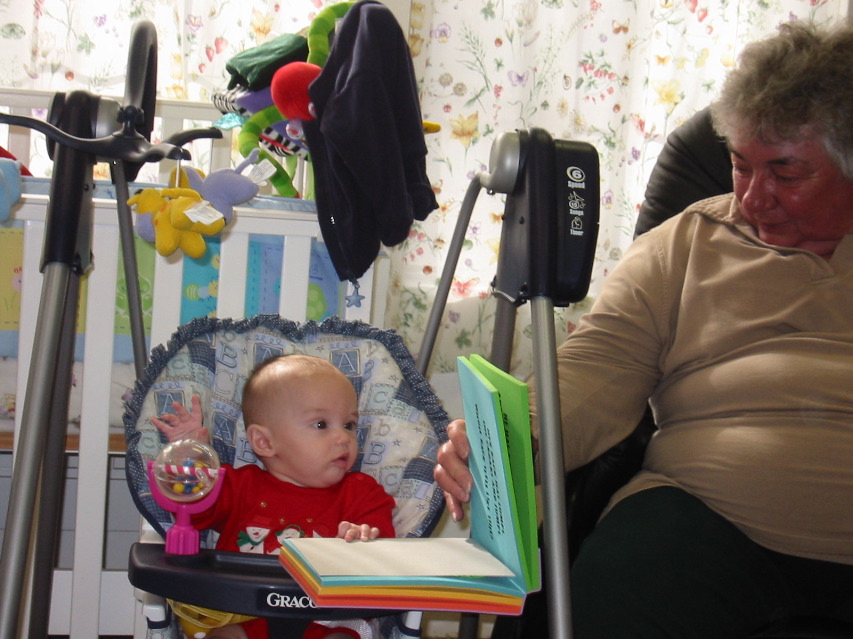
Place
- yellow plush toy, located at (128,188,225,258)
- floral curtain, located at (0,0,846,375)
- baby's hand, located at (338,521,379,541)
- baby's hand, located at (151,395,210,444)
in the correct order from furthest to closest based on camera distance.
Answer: floral curtain, located at (0,0,846,375)
yellow plush toy, located at (128,188,225,258)
baby's hand, located at (151,395,210,444)
baby's hand, located at (338,521,379,541)

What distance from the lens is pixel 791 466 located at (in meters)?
1.13

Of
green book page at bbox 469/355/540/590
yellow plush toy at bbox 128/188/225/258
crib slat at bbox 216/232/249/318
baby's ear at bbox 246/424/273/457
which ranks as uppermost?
yellow plush toy at bbox 128/188/225/258

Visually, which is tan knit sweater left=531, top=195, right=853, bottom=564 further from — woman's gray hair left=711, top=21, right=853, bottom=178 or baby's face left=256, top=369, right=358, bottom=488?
baby's face left=256, top=369, right=358, bottom=488

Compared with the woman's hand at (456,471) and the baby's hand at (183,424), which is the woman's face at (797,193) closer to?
the woman's hand at (456,471)

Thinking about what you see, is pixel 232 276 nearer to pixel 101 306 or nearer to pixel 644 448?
pixel 101 306

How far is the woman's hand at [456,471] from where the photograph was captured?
1.04m

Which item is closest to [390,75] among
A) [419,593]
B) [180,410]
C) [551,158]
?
[551,158]

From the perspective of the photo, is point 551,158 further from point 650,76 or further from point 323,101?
point 650,76

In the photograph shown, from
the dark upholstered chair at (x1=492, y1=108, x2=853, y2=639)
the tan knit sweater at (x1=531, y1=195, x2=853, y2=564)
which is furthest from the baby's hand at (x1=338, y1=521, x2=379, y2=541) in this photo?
the tan knit sweater at (x1=531, y1=195, x2=853, y2=564)

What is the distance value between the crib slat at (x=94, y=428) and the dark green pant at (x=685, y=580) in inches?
34.4

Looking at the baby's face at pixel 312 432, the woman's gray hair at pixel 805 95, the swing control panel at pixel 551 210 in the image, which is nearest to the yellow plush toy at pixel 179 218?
the baby's face at pixel 312 432

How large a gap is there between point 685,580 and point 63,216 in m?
0.88

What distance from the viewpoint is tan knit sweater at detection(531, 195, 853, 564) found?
113 centimetres

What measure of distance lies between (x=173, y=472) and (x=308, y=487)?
0.84 feet
